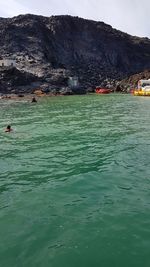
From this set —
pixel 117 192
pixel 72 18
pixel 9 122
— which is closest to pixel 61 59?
pixel 72 18

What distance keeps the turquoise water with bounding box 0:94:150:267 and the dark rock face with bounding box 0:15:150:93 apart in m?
86.4

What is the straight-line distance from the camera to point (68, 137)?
28.1 m

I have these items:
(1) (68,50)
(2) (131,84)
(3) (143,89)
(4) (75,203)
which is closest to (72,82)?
(2) (131,84)

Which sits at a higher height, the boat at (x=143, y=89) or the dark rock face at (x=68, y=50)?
the dark rock face at (x=68, y=50)

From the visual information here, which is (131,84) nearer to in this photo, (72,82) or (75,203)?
(72,82)

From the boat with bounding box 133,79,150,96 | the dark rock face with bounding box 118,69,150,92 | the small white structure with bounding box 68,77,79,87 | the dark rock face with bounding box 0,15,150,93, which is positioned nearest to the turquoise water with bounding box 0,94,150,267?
the boat with bounding box 133,79,150,96

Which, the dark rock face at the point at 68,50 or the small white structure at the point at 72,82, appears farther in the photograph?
the dark rock face at the point at 68,50

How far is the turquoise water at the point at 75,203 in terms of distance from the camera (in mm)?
10289

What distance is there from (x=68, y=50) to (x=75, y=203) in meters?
163

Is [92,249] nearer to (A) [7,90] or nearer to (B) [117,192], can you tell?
(B) [117,192]

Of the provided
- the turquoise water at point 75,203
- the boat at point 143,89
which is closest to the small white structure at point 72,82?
the boat at point 143,89

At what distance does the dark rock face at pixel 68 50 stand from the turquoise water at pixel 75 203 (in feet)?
283

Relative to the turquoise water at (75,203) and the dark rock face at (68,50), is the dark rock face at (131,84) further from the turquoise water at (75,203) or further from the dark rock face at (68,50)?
the turquoise water at (75,203)

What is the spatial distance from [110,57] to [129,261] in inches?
7294
